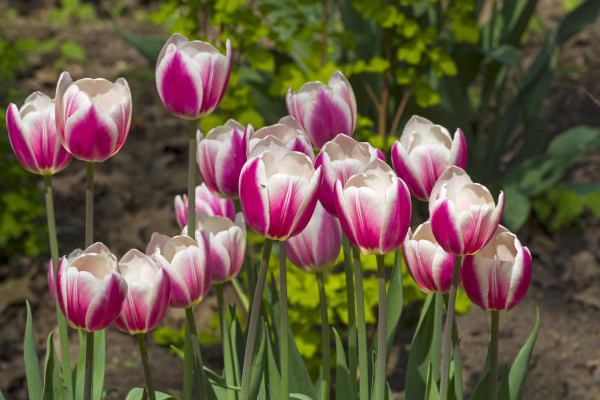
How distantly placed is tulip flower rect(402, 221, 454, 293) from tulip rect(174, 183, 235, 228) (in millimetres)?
377

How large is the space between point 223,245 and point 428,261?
1.02ft

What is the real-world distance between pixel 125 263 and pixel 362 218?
0.32m

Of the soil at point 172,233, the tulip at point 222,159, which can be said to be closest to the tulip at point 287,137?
the tulip at point 222,159

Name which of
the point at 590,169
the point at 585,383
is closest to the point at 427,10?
the point at 590,169

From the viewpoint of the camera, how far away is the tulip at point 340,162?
112 centimetres

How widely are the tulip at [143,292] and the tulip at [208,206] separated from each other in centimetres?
33

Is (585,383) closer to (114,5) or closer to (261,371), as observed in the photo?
(261,371)

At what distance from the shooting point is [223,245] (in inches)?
49.9

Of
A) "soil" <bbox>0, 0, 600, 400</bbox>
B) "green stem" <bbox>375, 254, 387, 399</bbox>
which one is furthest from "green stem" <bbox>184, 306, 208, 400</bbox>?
"soil" <bbox>0, 0, 600, 400</bbox>

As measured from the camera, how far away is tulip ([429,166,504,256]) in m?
1.04

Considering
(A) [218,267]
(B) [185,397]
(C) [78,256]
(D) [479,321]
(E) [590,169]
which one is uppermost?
(C) [78,256]

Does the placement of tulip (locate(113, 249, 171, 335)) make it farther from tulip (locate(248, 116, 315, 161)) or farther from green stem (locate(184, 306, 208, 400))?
tulip (locate(248, 116, 315, 161))

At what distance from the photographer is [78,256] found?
3.52 ft

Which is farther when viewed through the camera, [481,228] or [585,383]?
[585,383]
